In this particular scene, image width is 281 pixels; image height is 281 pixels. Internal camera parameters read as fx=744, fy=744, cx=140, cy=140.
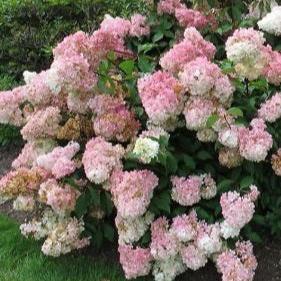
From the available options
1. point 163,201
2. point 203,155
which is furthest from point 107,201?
point 203,155

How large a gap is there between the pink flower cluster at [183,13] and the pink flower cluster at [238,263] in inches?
61.0

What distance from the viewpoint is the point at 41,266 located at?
4.41 m

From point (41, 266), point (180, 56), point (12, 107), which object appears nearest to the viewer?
point (180, 56)

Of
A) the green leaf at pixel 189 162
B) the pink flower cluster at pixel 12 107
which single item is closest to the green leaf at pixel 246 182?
the green leaf at pixel 189 162

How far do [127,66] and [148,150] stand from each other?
0.67 metres

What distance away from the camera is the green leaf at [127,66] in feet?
13.9

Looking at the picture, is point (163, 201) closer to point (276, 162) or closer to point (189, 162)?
point (189, 162)

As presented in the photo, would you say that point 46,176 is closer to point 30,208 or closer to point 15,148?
point 30,208

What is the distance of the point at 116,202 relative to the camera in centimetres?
389

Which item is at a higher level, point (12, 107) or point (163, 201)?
point (163, 201)

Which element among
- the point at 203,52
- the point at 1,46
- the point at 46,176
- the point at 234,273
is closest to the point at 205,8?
the point at 203,52

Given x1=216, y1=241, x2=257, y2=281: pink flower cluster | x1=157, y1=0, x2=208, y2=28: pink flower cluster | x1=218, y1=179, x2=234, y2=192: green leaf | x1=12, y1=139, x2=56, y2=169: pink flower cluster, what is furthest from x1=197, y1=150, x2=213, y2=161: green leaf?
x1=157, y1=0, x2=208, y2=28: pink flower cluster

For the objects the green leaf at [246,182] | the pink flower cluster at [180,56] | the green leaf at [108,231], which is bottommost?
the green leaf at [108,231]

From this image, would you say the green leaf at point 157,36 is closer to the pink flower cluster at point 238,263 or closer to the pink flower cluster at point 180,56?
the pink flower cluster at point 180,56
